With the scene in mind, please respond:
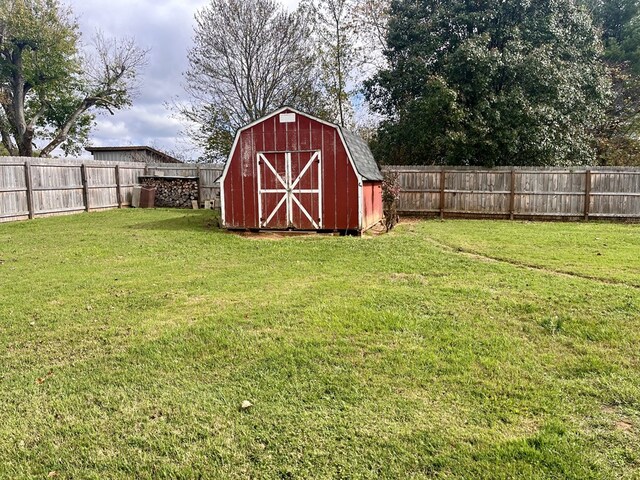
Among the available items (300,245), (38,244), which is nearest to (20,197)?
(38,244)

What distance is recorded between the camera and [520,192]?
47.2 feet

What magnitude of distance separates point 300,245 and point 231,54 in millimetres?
17892

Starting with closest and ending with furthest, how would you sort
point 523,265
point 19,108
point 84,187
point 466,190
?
point 523,265 < point 466,190 < point 84,187 < point 19,108

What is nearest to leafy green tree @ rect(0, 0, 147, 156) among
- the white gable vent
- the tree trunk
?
the tree trunk

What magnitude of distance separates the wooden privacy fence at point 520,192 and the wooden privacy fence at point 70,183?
9220 millimetres

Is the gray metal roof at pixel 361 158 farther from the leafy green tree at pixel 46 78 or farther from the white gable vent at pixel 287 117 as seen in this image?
the leafy green tree at pixel 46 78

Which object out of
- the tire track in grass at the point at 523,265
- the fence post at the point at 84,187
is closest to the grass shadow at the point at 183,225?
the fence post at the point at 84,187

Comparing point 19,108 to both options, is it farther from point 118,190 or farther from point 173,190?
point 173,190

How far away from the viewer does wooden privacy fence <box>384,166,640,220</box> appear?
1384 centimetres

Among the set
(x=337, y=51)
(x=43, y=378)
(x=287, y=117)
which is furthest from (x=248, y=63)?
(x=43, y=378)

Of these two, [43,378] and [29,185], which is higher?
[29,185]

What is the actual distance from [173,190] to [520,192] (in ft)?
46.7

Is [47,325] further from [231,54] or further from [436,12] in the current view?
[231,54]

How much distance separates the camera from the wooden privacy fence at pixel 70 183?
1313 centimetres
